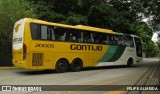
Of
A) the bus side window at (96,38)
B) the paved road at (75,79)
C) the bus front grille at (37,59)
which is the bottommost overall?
the paved road at (75,79)

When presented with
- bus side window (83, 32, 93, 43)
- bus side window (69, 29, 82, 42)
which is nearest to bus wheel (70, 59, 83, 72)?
bus side window (69, 29, 82, 42)

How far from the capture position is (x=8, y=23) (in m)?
22.8

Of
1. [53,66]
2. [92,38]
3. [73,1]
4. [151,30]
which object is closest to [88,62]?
[92,38]

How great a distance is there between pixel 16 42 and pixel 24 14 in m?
5.87

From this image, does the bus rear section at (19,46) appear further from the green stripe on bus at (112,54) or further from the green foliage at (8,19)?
the green stripe on bus at (112,54)

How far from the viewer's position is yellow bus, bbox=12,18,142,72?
17.1 metres

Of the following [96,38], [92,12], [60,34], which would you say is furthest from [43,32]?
[92,12]

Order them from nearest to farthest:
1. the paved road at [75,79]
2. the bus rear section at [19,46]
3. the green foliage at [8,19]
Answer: the paved road at [75,79], the bus rear section at [19,46], the green foliage at [8,19]

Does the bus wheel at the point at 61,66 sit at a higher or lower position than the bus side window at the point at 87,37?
lower

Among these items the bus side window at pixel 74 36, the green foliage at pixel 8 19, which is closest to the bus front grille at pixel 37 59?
the bus side window at pixel 74 36

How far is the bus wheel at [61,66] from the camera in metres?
18.8

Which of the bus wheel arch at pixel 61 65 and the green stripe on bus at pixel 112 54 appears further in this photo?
the green stripe on bus at pixel 112 54

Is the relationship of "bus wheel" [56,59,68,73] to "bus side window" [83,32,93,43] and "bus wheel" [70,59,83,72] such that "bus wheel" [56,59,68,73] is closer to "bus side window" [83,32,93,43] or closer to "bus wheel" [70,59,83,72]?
"bus wheel" [70,59,83,72]

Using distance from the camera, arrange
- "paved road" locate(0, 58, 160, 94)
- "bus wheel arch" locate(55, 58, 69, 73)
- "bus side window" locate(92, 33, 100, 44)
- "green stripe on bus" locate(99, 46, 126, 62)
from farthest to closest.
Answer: "green stripe on bus" locate(99, 46, 126, 62)
"bus side window" locate(92, 33, 100, 44)
"bus wheel arch" locate(55, 58, 69, 73)
"paved road" locate(0, 58, 160, 94)
